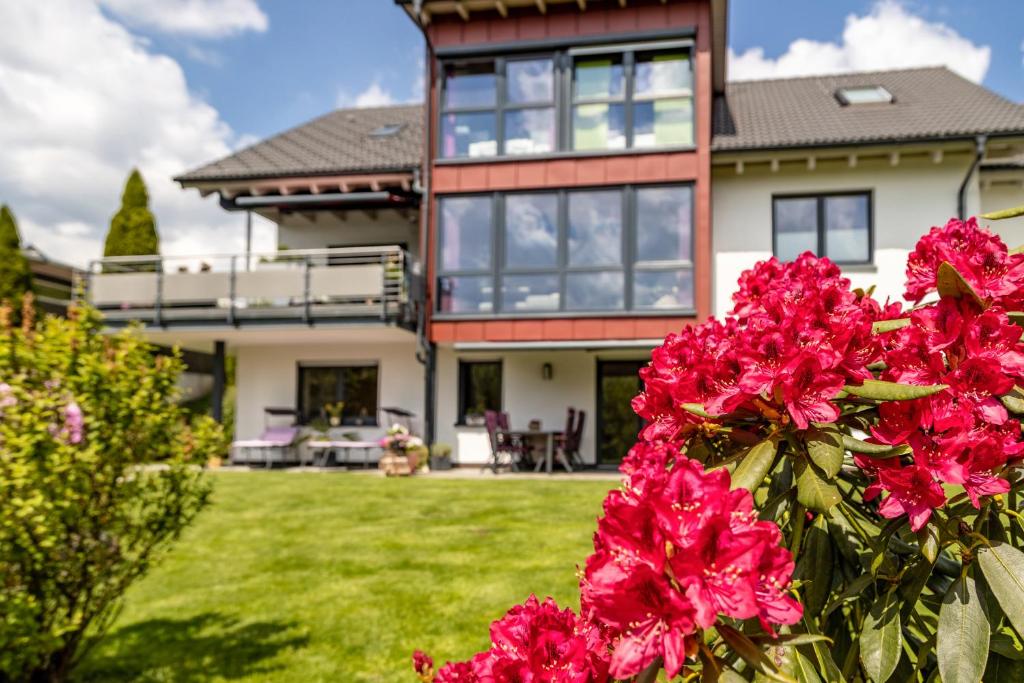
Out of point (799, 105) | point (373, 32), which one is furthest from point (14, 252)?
point (799, 105)

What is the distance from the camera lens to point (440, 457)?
13391 mm

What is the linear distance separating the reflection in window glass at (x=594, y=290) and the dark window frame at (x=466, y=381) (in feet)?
7.90

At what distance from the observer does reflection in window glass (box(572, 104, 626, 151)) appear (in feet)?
43.3

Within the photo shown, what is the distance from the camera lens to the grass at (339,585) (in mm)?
4121

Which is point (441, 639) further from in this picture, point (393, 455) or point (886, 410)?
point (393, 455)

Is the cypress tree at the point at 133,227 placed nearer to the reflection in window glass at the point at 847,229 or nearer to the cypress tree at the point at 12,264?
the cypress tree at the point at 12,264

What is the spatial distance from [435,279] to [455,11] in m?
5.31

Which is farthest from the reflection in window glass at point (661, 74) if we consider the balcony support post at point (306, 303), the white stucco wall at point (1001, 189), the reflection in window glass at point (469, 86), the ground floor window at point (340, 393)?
the ground floor window at point (340, 393)

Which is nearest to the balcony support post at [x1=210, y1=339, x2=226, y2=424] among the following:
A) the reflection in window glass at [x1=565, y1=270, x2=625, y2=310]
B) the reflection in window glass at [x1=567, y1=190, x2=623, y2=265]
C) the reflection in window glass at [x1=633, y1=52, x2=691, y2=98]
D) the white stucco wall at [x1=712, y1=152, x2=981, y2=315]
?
the reflection in window glass at [x1=565, y1=270, x2=625, y2=310]

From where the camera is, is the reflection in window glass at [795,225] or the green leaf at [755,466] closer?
the green leaf at [755,466]

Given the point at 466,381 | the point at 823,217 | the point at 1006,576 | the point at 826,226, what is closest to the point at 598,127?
the point at 823,217

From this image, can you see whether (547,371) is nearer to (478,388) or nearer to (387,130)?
(478,388)

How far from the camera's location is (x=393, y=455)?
12.9 metres

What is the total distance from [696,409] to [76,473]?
327cm
